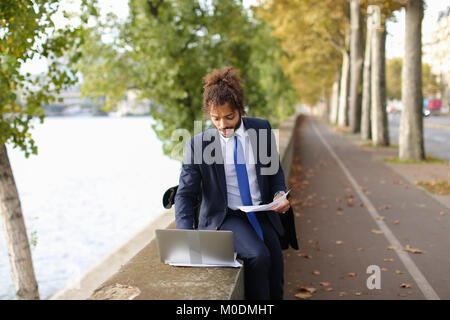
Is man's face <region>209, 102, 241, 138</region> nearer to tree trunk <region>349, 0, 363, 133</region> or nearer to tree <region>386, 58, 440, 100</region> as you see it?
tree trunk <region>349, 0, 363, 133</region>

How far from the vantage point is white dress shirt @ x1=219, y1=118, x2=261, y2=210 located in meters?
3.69

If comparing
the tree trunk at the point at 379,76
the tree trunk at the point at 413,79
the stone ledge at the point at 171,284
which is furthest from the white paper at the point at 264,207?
the tree trunk at the point at 379,76

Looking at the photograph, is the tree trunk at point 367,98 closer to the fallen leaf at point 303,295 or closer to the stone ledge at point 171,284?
the fallen leaf at point 303,295

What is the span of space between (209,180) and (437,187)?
8.60 meters

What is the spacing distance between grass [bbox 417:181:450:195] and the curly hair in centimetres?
807

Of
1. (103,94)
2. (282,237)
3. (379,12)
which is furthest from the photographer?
(103,94)

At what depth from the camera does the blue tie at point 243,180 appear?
366cm

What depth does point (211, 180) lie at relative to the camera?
3.69 meters

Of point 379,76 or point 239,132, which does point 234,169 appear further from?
point 379,76

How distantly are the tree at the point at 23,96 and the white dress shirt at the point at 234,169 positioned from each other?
4.18 meters

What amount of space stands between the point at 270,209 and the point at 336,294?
2147 mm

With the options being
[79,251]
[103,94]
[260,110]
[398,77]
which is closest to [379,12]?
[260,110]

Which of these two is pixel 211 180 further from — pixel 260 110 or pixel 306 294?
pixel 260 110

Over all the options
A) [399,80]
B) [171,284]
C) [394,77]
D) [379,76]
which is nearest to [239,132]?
[171,284]
